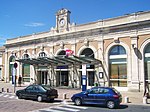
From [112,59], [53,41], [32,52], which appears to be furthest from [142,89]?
[32,52]

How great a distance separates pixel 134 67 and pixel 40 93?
12.2 m

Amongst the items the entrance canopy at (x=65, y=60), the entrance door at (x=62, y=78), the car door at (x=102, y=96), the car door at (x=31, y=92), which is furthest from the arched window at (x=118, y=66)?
the car door at (x=31, y=92)

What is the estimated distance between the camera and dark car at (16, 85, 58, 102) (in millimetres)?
19625

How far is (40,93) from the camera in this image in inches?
783

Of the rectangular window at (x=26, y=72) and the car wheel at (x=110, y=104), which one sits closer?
the car wheel at (x=110, y=104)

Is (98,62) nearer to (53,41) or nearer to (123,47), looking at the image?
(123,47)

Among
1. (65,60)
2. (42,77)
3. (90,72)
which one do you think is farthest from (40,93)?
(42,77)

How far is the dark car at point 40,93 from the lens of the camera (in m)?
19.6

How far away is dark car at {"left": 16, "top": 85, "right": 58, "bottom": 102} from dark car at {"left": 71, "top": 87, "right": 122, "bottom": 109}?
2657mm

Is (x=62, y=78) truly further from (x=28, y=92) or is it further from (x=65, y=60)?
(x=28, y=92)

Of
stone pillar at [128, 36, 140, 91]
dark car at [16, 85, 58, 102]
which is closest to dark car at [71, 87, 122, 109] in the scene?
dark car at [16, 85, 58, 102]

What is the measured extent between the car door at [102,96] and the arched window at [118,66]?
11.4m

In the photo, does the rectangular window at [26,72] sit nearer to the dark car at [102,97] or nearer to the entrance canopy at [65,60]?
the entrance canopy at [65,60]

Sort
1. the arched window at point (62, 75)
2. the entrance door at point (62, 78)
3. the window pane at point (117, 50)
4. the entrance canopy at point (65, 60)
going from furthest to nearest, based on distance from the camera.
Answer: the entrance door at point (62, 78), the arched window at point (62, 75), the entrance canopy at point (65, 60), the window pane at point (117, 50)
